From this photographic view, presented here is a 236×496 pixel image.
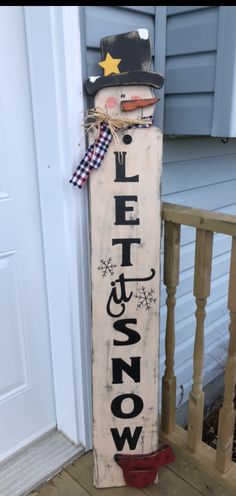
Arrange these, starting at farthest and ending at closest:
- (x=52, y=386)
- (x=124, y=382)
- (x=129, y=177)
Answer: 1. (x=52, y=386)
2. (x=124, y=382)
3. (x=129, y=177)

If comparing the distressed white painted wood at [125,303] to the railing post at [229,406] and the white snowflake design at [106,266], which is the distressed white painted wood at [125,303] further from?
the railing post at [229,406]

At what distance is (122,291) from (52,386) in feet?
2.08

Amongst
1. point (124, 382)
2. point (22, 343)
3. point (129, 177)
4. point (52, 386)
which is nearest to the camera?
point (129, 177)

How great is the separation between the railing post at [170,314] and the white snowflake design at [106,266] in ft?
0.76

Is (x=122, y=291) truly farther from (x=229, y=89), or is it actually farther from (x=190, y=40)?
(x=190, y=40)

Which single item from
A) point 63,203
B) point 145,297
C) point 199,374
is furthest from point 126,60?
point 199,374

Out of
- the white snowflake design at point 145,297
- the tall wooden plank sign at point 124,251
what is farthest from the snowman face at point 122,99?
the white snowflake design at point 145,297

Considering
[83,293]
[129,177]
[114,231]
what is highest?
[129,177]

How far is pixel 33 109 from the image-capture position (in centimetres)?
128

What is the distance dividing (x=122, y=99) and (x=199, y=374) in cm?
96

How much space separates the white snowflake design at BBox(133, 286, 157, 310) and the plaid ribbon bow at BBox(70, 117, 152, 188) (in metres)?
0.40

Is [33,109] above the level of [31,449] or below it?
above

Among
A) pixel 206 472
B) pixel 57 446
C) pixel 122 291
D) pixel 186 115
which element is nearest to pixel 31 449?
pixel 57 446

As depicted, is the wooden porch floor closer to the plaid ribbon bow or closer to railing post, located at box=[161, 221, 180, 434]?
railing post, located at box=[161, 221, 180, 434]
